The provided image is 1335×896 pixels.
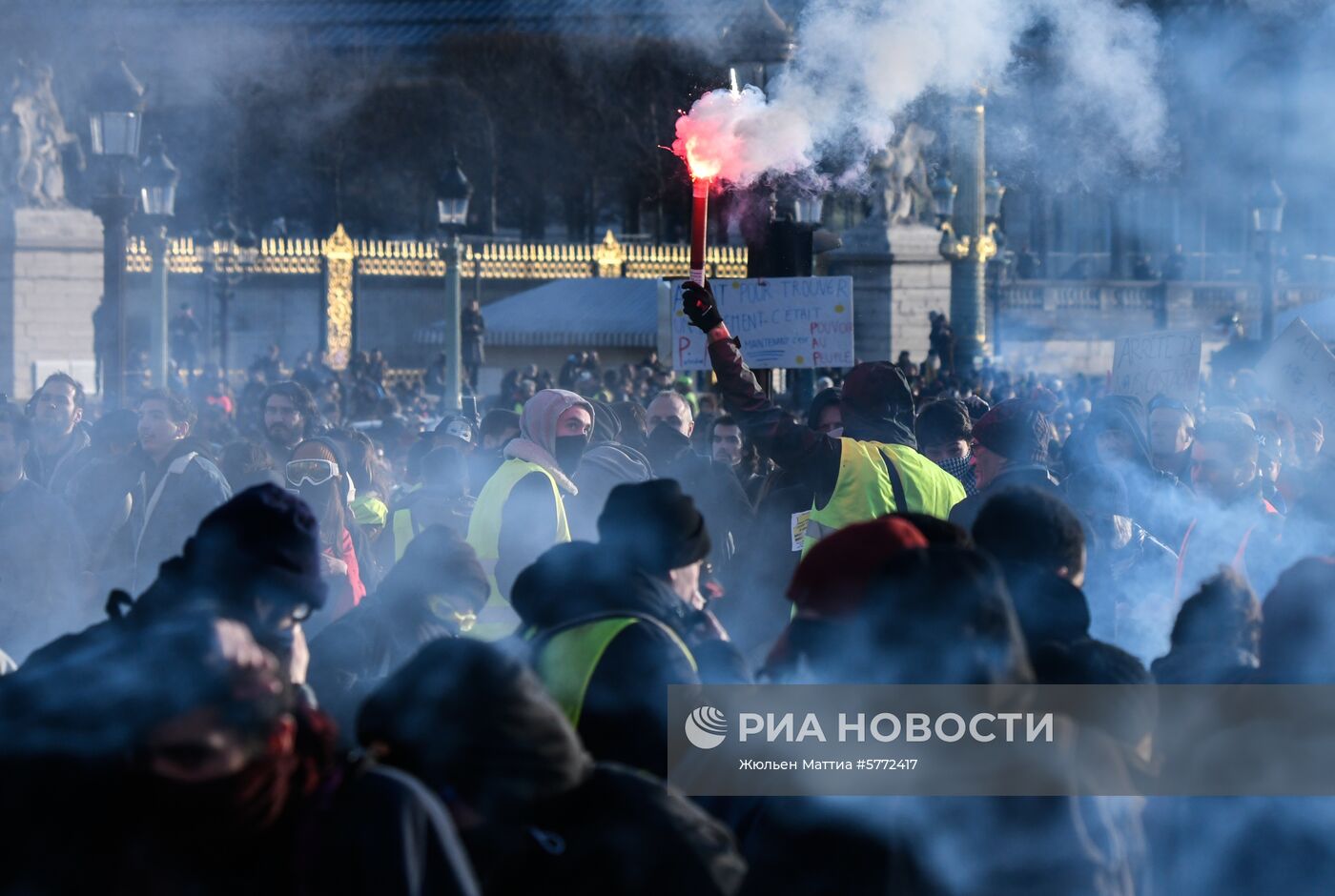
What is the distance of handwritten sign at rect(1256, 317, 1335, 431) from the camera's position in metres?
8.66

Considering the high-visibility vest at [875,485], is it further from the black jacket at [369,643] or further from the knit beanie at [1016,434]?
the black jacket at [369,643]

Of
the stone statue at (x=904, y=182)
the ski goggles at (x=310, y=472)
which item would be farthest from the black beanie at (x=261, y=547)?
the stone statue at (x=904, y=182)

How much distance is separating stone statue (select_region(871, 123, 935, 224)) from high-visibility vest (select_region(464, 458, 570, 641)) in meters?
18.3

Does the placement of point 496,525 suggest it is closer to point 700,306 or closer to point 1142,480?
point 700,306

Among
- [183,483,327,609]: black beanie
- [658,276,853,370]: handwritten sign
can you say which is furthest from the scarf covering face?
[183,483,327,609]: black beanie

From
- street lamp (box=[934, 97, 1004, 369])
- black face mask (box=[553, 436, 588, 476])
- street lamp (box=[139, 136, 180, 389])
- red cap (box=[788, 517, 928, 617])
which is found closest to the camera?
red cap (box=[788, 517, 928, 617])

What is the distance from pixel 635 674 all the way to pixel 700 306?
1.86 meters

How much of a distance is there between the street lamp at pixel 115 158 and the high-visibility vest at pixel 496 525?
20.3 ft

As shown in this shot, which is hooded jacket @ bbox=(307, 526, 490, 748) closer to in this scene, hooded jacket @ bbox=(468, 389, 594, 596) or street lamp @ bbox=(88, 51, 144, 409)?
hooded jacket @ bbox=(468, 389, 594, 596)

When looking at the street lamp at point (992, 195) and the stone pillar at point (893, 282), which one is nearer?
the stone pillar at point (893, 282)

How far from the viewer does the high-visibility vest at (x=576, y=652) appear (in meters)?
3.42

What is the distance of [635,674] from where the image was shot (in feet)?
11.3

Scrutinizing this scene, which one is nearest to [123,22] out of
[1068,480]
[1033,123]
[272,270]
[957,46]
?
[272,270]

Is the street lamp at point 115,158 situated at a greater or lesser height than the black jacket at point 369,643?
greater
